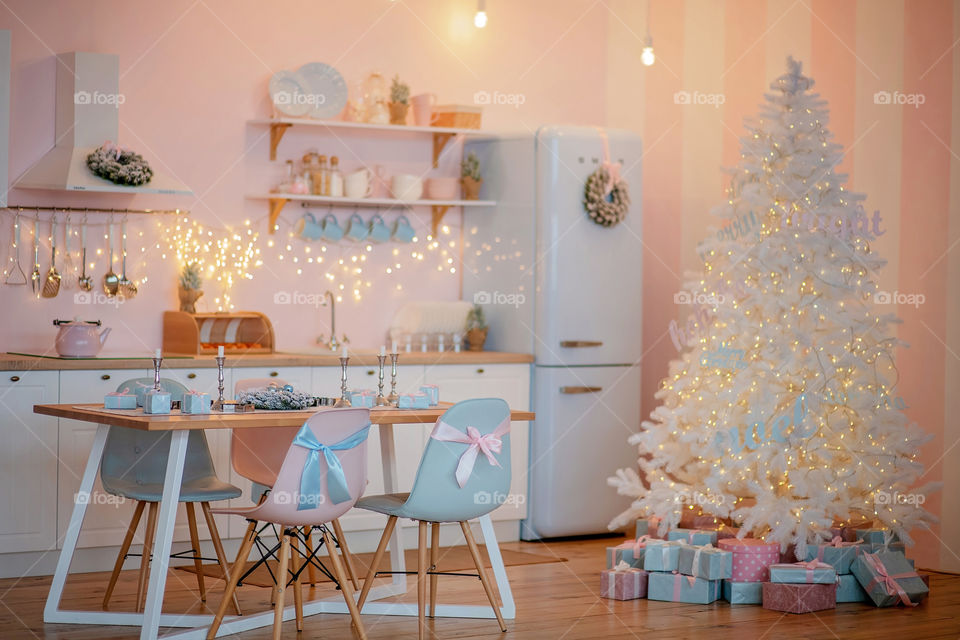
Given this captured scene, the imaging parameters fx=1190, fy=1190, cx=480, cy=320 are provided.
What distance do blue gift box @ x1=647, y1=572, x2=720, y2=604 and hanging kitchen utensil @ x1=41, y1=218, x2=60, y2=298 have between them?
2685 mm

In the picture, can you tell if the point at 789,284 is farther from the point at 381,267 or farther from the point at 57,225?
the point at 57,225

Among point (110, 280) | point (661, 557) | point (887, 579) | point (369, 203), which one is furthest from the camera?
point (369, 203)

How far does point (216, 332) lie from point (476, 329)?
1.27 m

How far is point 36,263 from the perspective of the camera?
495 centimetres

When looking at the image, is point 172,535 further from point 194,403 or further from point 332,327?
Result: point 332,327

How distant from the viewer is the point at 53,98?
4926 mm

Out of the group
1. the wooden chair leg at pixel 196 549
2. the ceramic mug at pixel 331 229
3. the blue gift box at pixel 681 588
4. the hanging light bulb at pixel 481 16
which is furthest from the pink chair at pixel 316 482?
the hanging light bulb at pixel 481 16

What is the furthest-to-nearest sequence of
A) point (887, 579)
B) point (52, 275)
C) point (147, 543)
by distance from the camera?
point (52, 275)
point (887, 579)
point (147, 543)

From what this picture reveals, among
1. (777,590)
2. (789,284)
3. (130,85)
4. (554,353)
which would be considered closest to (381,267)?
(554,353)

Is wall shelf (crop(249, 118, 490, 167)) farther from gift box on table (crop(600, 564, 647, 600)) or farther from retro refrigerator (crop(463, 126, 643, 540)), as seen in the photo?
gift box on table (crop(600, 564, 647, 600))

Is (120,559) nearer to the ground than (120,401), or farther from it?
nearer to the ground

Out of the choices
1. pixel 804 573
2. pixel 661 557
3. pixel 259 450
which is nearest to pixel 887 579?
→ pixel 804 573

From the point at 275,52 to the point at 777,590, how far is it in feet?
10.4

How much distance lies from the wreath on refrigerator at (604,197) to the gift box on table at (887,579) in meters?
1.96
